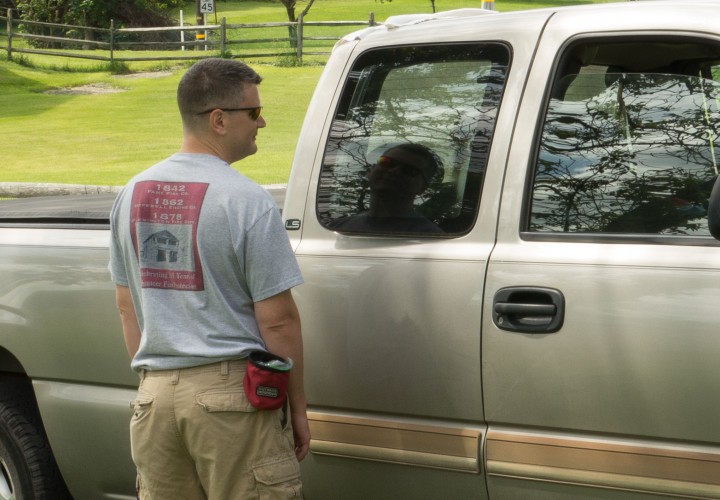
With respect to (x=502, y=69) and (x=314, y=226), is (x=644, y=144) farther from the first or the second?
(x=314, y=226)

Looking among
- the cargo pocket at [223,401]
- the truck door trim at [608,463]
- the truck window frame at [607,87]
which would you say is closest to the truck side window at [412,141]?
the truck window frame at [607,87]

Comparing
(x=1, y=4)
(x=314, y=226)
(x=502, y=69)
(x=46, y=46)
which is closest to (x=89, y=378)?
(x=314, y=226)

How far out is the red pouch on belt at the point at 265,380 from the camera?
108 inches

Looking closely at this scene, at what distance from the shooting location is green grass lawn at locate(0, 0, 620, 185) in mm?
17047

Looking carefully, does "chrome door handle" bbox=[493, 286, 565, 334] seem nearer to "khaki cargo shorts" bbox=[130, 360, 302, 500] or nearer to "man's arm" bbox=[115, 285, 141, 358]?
"khaki cargo shorts" bbox=[130, 360, 302, 500]

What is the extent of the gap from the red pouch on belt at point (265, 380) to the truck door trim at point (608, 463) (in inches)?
25.0

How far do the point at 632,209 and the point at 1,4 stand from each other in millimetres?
55306

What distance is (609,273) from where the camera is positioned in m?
2.81

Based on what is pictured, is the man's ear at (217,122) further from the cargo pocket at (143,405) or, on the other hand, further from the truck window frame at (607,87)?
the truck window frame at (607,87)

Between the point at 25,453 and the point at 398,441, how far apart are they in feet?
5.00

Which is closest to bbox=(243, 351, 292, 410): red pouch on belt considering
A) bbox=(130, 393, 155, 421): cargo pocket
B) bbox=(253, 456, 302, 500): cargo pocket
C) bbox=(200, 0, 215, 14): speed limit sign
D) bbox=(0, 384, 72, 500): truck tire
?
bbox=(253, 456, 302, 500): cargo pocket

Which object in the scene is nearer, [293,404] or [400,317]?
[293,404]

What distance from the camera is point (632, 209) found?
2.89 metres

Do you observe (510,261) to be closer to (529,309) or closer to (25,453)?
(529,309)
